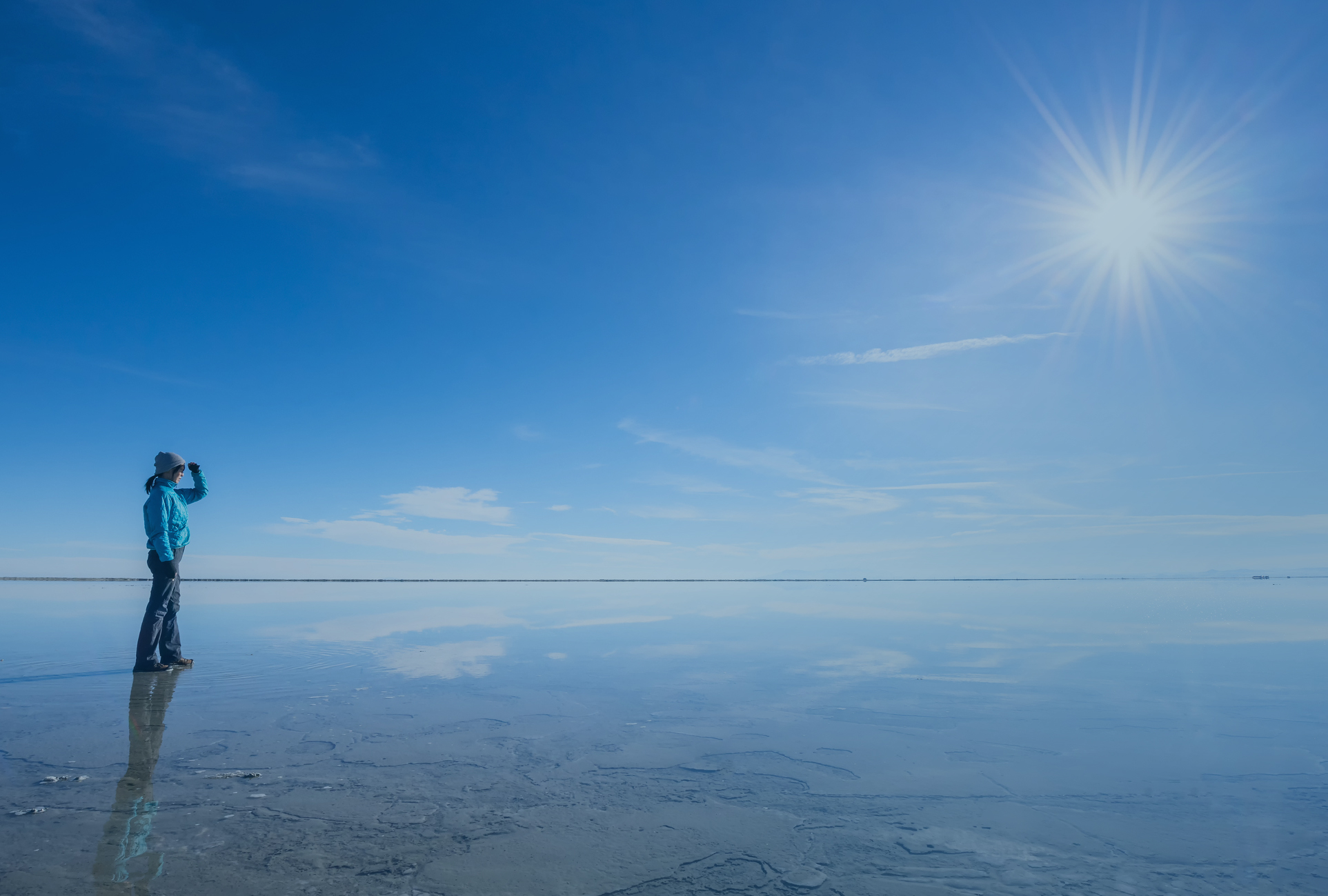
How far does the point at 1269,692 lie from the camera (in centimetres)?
702

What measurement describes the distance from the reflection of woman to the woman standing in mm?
2971

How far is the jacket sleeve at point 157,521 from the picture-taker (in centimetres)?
778

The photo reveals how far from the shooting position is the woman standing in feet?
24.7

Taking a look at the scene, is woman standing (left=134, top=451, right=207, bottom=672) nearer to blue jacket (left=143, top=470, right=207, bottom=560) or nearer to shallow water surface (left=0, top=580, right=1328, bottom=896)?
blue jacket (left=143, top=470, right=207, bottom=560)

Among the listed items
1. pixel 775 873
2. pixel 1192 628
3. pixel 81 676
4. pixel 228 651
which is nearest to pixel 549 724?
pixel 775 873

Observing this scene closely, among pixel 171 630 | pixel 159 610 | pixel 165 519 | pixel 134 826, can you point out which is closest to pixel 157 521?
pixel 165 519

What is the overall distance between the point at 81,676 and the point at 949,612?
19.9m

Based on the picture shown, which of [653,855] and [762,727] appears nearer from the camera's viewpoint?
[653,855]

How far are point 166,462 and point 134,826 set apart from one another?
6.38 m

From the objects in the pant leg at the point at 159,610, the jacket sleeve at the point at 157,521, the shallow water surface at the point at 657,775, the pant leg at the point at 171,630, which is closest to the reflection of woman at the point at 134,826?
the shallow water surface at the point at 657,775

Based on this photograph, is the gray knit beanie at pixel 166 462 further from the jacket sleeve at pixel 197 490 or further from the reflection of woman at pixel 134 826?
the reflection of woman at pixel 134 826

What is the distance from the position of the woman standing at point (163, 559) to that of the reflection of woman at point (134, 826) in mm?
2971

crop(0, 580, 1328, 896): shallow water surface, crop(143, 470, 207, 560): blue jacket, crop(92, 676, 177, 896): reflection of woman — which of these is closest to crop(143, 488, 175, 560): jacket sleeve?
crop(143, 470, 207, 560): blue jacket

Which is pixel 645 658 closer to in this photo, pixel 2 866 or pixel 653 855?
pixel 653 855
